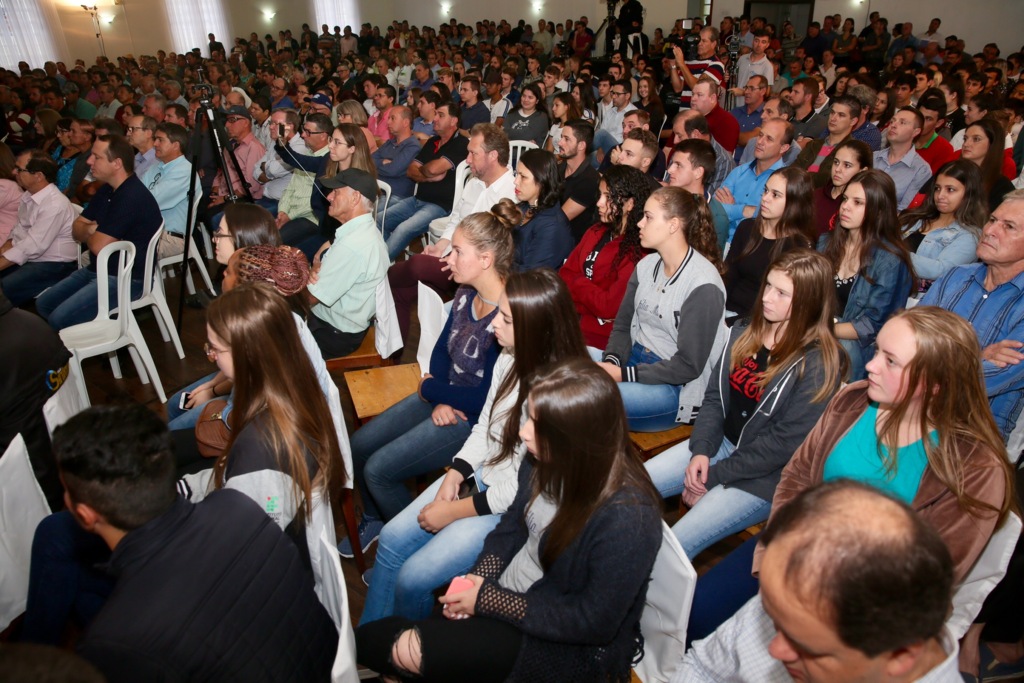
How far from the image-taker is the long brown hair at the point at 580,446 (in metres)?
1.37

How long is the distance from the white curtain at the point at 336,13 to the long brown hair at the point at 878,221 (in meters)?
17.2

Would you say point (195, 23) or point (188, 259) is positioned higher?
point (195, 23)

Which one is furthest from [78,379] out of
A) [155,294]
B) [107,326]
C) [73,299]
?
[155,294]

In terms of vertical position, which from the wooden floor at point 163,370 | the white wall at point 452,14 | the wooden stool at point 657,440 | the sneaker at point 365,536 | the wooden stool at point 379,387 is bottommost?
the sneaker at point 365,536

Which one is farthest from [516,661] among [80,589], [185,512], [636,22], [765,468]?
[636,22]

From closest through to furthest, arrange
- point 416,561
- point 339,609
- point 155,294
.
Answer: point 339,609
point 416,561
point 155,294

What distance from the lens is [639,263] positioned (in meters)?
2.58

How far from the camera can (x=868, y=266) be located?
258 centimetres

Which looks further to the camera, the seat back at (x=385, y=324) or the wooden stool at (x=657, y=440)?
the seat back at (x=385, y=324)

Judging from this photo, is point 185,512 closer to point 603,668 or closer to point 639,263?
point 603,668

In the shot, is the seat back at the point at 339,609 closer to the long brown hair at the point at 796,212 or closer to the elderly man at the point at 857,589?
the elderly man at the point at 857,589

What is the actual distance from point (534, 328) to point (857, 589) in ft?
3.80

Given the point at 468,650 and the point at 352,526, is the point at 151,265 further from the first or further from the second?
the point at 468,650

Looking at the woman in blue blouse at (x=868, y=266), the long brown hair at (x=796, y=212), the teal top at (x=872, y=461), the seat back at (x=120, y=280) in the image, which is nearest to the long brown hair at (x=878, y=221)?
the woman in blue blouse at (x=868, y=266)
